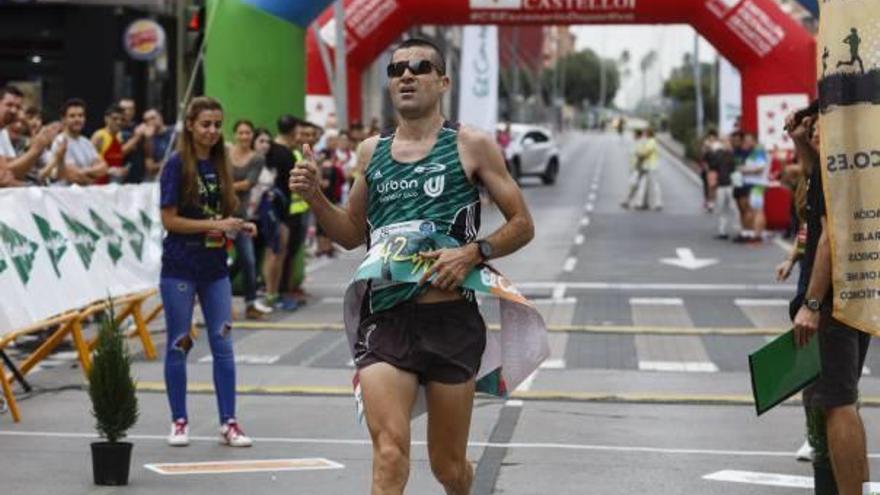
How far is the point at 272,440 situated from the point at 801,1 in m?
9.23

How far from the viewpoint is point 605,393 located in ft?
36.4

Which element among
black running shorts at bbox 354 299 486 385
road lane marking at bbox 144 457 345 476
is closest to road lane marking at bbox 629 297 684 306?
road lane marking at bbox 144 457 345 476

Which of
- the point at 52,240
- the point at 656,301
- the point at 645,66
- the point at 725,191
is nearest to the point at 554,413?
the point at 52,240

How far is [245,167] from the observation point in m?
14.9

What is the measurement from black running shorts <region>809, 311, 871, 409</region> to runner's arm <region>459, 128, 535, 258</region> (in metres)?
1.33

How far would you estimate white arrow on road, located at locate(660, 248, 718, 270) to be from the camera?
71.7 ft

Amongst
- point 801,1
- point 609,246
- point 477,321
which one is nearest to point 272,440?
point 477,321

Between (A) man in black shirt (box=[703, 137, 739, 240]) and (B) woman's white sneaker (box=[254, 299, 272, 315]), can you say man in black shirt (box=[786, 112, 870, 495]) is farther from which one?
(A) man in black shirt (box=[703, 137, 739, 240])

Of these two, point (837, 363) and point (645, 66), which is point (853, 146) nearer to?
point (837, 363)

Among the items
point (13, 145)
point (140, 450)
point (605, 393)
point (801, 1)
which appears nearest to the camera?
point (140, 450)

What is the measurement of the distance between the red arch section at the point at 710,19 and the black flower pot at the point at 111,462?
16.0 metres

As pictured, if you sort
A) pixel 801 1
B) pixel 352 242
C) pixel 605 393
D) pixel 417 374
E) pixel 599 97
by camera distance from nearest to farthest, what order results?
1. pixel 417 374
2. pixel 352 242
3. pixel 605 393
4. pixel 801 1
5. pixel 599 97

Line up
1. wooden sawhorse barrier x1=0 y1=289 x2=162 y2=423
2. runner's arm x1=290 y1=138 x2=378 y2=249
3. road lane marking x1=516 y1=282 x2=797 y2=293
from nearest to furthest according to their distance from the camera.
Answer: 1. runner's arm x1=290 y1=138 x2=378 y2=249
2. wooden sawhorse barrier x1=0 y1=289 x2=162 y2=423
3. road lane marking x1=516 y1=282 x2=797 y2=293

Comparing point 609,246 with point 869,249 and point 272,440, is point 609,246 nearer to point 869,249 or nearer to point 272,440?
point 272,440
